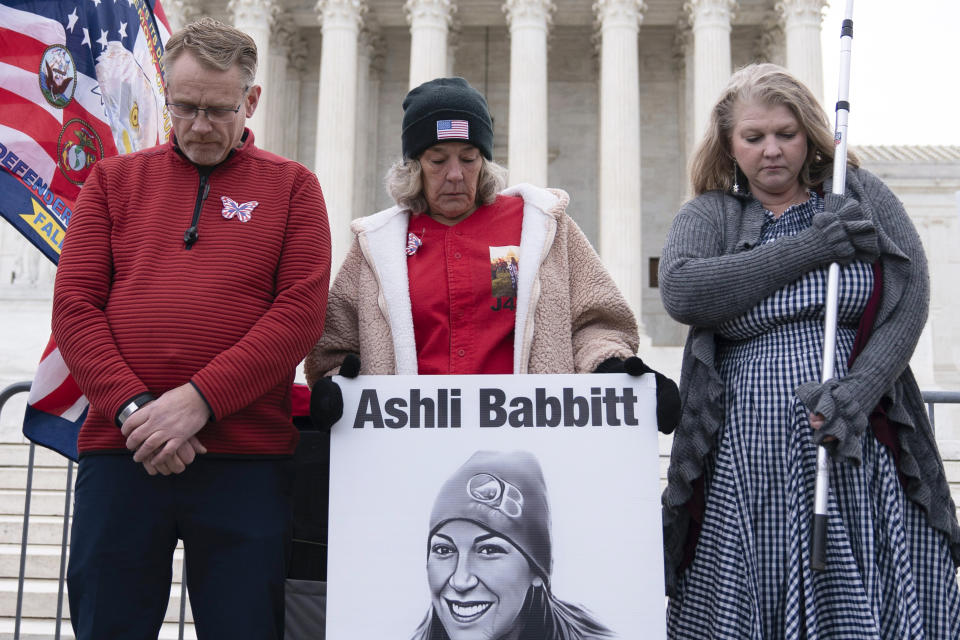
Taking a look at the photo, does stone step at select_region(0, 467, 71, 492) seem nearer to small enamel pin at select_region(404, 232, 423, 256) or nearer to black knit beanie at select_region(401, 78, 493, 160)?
small enamel pin at select_region(404, 232, 423, 256)

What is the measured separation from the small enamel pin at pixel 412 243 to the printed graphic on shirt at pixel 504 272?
368mm

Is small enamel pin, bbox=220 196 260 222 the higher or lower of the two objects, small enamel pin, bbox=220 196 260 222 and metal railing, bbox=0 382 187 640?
the higher

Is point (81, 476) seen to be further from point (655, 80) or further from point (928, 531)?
point (655, 80)

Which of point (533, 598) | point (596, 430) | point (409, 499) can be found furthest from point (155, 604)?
point (596, 430)

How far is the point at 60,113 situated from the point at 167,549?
2.82m

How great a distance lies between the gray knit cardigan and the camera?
135 inches

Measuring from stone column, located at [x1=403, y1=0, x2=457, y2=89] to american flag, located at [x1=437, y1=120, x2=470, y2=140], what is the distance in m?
23.9

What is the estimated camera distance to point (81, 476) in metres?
3.52

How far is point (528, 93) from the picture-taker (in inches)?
1049

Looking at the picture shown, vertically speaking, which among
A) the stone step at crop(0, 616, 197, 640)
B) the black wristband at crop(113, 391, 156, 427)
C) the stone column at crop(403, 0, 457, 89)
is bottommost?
the stone step at crop(0, 616, 197, 640)

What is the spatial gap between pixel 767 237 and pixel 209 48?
8.46 ft

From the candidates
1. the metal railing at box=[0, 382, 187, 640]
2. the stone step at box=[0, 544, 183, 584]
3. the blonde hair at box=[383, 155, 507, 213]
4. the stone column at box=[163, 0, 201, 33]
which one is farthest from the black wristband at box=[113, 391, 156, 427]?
the stone column at box=[163, 0, 201, 33]

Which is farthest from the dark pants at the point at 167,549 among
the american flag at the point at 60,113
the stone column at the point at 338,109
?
the stone column at the point at 338,109

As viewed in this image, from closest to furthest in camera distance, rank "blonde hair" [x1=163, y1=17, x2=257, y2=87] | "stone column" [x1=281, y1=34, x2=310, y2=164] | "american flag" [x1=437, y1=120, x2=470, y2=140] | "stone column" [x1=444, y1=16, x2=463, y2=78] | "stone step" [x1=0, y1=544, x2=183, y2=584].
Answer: "blonde hair" [x1=163, y1=17, x2=257, y2=87]
"american flag" [x1=437, y1=120, x2=470, y2=140]
"stone step" [x1=0, y1=544, x2=183, y2=584]
"stone column" [x1=444, y1=16, x2=463, y2=78]
"stone column" [x1=281, y1=34, x2=310, y2=164]
